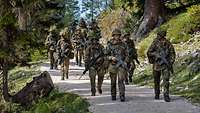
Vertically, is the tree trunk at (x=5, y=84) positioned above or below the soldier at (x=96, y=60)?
below

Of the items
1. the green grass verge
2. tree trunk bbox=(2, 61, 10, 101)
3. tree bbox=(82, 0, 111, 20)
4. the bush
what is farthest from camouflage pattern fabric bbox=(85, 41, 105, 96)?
tree bbox=(82, 0, 111, 20)

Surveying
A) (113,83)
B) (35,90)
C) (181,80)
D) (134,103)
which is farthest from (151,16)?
(134,103)

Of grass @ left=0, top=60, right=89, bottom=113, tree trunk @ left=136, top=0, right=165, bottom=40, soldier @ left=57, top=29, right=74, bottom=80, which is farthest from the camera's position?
tree trunk @ left=136, top=0, right=165, bottom=40

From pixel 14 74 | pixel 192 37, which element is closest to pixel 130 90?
pixel 192 37

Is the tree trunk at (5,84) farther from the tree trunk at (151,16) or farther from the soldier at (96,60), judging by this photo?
the tree trunk at (151,16)

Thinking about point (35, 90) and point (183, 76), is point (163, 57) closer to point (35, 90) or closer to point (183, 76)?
point (35, 90)

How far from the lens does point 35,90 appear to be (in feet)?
59.8

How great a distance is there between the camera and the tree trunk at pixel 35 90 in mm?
18266

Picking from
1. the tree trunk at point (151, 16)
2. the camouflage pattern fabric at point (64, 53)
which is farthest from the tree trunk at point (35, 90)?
the tree trunk at point (151, 16)

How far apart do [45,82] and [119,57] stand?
3.14m

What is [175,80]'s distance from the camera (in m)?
21.0

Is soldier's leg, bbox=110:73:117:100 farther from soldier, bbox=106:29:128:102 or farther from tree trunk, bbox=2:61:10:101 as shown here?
tree trunk, bbox=2:61:10:101

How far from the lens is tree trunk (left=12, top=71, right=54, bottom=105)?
18.3 meters

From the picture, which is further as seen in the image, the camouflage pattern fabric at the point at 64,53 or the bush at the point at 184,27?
the bush at the point at 184,27
